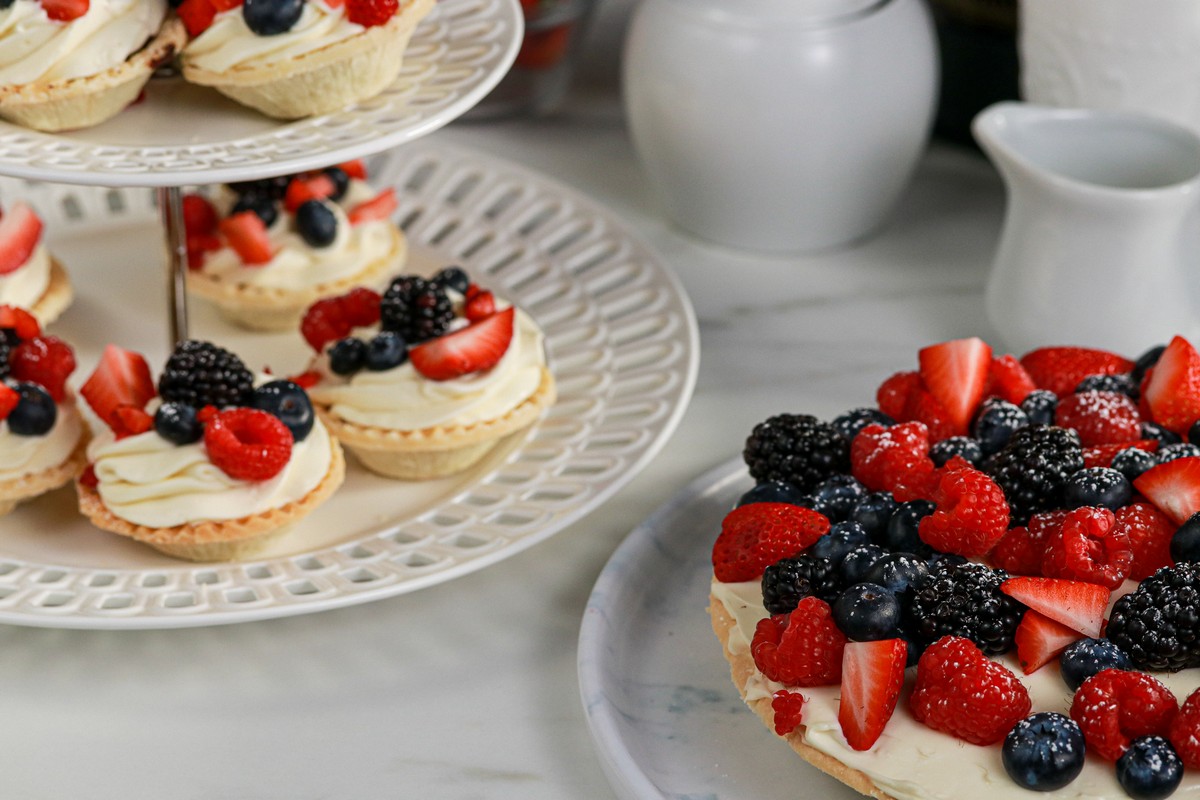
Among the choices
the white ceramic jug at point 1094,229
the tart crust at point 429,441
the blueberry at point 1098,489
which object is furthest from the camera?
the white ceramic jug at point 1094,229

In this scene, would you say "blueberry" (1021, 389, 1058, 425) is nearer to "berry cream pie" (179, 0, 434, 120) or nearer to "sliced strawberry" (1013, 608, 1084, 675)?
"sliced strawberry" (1013, 608, 1084, 675)

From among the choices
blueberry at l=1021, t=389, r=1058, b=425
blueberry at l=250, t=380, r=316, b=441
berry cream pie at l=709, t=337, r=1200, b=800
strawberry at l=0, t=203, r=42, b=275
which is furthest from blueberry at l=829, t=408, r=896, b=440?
strawberry at l=0, t=203, r=42, b=275

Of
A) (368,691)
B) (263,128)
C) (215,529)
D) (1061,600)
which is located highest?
(263,128)

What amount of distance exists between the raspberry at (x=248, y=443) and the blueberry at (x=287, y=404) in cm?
2

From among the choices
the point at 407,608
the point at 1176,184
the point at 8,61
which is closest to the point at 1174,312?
the point at 1176,184

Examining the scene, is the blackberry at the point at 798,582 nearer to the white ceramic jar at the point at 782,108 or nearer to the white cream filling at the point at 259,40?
the white cream filling at the point at 259,40

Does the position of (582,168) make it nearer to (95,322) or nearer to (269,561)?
(95,322)

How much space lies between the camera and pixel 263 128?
1.38m

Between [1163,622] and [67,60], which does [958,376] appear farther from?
[67,60]

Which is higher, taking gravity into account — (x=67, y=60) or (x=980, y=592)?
(x=67, y=60)

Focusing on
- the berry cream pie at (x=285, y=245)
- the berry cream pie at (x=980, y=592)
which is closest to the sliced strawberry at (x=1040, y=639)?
the berry cream pie at (x=980, y=592)

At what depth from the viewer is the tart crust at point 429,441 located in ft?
5.22

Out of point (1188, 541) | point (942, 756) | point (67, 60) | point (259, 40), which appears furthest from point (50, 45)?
point (1188, 541)

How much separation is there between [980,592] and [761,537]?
204 mm
